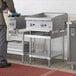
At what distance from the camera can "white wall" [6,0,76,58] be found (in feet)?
16.8

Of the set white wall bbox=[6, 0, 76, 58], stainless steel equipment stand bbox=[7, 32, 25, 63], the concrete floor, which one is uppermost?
white wall bbox=[6, 0, 76, 58]

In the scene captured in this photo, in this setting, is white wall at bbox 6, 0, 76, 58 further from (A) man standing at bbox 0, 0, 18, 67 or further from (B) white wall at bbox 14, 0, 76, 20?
(A) man standing at bbox 0, 0, 18, 67

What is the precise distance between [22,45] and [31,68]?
0.62 meters

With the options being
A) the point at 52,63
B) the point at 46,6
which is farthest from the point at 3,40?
the point at 46,6

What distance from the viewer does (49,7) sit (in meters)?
5.38

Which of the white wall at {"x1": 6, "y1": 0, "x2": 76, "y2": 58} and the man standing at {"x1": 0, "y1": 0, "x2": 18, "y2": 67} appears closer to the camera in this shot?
the man standing at {"x1": 0, "y1": 0, "x2": 18, "y2": 67}

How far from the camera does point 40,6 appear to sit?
550 centimetres

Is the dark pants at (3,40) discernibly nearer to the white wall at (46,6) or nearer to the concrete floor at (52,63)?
the concrete floor at (52,63)

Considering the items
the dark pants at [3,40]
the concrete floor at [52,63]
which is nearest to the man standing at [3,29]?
the dark pants at [3,40]

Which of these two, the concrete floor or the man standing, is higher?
the man standing

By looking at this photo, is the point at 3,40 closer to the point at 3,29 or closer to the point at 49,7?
the point at 3,29

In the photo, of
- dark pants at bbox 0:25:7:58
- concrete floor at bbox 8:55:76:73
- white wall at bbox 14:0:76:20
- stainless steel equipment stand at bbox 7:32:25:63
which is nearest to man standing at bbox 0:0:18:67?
dark pants at bbox 0:25:7:58

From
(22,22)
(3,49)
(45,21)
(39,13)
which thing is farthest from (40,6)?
(3,49)

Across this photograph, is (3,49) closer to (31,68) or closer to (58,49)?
(31,68)
